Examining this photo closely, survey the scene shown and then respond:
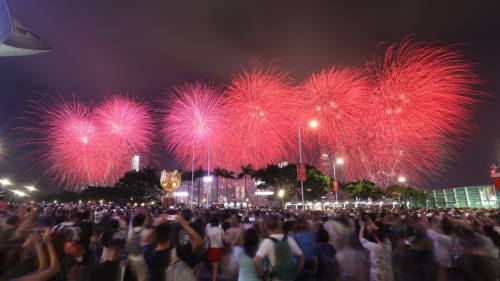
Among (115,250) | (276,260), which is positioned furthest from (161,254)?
(276,260)

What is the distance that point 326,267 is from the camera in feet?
21.8

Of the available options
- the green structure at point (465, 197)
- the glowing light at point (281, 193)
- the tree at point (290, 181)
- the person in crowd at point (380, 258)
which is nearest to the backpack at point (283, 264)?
the person in crowd at point (380, 258)

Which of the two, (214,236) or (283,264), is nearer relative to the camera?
(283,264)

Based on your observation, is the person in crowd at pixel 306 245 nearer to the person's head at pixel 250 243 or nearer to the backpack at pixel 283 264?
the person's head at pixel 250 243

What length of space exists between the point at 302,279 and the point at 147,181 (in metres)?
81.7

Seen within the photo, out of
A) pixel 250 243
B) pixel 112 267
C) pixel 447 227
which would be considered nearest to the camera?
pixel 112 267

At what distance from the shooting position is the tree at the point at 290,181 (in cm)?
5909

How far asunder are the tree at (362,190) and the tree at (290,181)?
19.4 m

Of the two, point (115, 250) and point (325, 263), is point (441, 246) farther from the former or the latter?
point (115, 250)

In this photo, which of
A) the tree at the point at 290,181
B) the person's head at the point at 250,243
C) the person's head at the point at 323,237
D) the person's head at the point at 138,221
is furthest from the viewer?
the tree at the point at 290,181

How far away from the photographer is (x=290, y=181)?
5919cm

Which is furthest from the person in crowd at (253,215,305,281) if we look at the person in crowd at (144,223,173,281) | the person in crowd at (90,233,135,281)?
the person in crowd at (90,233,135,281)

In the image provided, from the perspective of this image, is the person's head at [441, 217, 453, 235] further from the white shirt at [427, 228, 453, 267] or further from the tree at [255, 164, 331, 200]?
the tree at [255, 164, 331, 200]

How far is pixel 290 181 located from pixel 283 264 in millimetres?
55107
